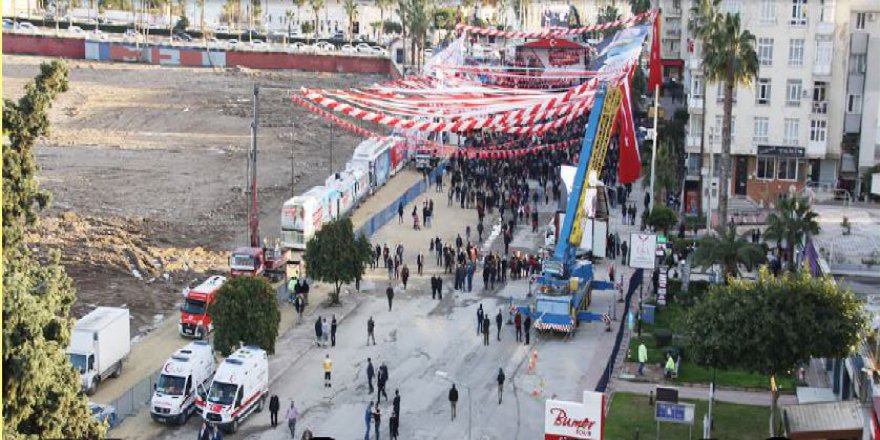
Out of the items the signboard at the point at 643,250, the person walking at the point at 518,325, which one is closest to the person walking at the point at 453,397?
the person walking at the point at 518,325

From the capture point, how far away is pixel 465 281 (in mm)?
45688

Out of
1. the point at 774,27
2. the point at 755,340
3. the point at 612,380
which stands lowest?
the point at 612,380

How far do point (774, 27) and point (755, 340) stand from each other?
3493 cm

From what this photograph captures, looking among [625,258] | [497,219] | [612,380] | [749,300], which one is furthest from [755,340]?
[497,219]

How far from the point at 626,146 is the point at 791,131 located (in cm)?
1849

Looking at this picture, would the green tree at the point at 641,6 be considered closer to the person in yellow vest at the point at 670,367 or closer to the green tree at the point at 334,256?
the green tree at the point at 334,256

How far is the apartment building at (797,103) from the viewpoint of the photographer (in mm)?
57500

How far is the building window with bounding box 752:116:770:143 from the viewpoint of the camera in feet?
194

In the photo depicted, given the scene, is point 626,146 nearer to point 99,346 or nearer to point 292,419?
point 292,419

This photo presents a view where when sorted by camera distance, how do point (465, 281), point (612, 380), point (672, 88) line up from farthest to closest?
point (672, 88) → point (465, 281) → point (612, 380)

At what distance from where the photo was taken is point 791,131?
58.8 meters

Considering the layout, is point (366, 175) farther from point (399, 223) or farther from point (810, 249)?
point (810, 249)

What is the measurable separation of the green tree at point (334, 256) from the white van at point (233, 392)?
10.9m

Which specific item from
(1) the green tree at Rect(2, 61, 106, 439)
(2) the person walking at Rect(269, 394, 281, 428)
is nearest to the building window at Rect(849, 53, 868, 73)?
(2) the person walking at Rect(269, 394, 281, 428)
